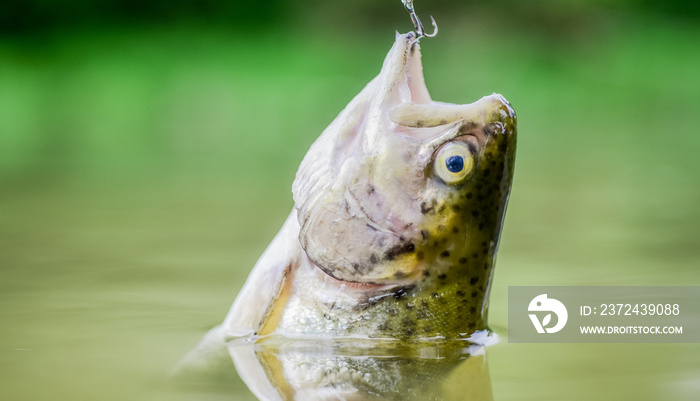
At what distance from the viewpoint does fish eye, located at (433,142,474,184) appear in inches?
106

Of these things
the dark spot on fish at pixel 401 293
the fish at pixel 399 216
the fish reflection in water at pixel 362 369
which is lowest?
the fish reflection in water at pixel 362 369

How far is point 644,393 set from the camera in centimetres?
260

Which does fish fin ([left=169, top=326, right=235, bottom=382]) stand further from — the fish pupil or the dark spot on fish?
the fish pupil

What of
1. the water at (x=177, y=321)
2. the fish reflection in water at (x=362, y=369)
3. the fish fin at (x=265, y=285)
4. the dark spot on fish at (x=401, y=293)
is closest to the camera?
the fish reflection in water at (x=362, y=369)

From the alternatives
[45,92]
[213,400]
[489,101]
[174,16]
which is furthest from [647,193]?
[174,16]

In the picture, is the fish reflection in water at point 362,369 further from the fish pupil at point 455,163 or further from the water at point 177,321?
the fish pupil at point 455,163

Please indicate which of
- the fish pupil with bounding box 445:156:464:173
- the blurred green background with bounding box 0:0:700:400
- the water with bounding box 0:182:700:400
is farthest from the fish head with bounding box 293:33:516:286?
the blurred green background with bounding box 0:0:700:400

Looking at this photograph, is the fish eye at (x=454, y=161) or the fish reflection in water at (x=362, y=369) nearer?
the fish reflection in water at (x=362, y=369)

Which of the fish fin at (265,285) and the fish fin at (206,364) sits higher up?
the fish fin at (265,285)

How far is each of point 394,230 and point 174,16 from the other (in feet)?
33.9

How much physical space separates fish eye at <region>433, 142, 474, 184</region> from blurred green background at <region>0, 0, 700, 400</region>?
0.53 metres

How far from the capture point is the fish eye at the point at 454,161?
8.87 ft

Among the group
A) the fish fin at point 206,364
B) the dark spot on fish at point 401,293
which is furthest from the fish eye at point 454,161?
the fish fin at point 206,364

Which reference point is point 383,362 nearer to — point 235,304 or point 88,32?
point 235,304
